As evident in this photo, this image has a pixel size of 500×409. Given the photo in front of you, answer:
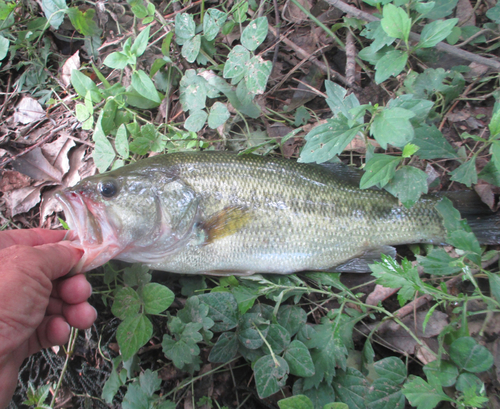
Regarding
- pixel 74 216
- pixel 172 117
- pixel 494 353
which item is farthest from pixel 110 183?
pixel 494 353

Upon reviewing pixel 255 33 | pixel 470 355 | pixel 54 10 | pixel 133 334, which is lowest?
pixel 133 334

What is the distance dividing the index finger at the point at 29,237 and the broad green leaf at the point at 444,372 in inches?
116

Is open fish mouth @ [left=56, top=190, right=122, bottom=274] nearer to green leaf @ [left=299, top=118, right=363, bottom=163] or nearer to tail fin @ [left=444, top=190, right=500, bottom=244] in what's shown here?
green leaf @ [left=299, top=118, right=363, bottom=163]

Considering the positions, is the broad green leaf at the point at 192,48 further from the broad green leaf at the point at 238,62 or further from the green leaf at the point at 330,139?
the green leaf at the point at 330,139

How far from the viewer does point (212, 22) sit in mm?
3041

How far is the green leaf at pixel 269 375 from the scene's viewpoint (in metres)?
2.09

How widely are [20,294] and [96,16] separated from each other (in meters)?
3.64

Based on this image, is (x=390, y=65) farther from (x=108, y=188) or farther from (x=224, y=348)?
(x=224, y=348)

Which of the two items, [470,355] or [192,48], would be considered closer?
[470,355]

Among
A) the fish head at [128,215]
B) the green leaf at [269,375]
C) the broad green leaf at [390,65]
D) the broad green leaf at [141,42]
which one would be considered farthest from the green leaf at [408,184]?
the broad green leaf at [141,42]

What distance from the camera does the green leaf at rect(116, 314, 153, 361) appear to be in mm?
2195

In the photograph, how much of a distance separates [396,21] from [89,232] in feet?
9.16

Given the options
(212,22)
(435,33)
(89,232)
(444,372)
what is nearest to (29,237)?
(89,232)

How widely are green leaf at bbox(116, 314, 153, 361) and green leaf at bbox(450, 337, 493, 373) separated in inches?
78.2
